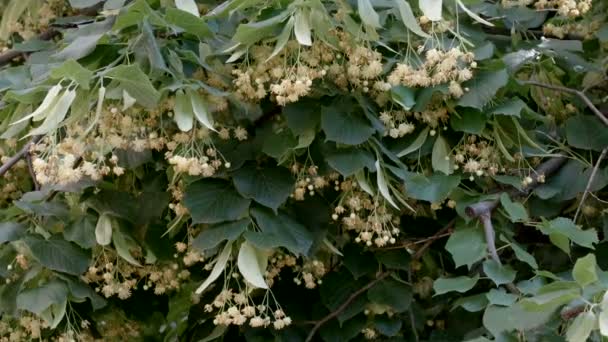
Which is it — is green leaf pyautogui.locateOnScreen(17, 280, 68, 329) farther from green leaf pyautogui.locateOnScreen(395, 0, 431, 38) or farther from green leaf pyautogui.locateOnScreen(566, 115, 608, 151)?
green leaf pyautogui.locateOnScreen(566, 115, 608, 151)

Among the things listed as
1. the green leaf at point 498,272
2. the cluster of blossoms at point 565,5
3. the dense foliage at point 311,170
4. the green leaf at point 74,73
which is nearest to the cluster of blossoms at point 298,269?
the dense foliage at point 311,170

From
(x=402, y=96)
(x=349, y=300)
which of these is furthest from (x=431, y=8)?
(x=349, y=300)

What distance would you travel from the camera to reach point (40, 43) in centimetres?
200

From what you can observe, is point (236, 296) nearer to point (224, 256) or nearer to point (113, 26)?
point (224, 256)

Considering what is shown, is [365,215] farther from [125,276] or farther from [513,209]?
[125,276]

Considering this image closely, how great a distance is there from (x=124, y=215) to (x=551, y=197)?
779 millimetres

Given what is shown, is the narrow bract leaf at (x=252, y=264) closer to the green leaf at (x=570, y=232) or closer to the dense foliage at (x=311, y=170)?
the dense foliage at (x=311, y=170)

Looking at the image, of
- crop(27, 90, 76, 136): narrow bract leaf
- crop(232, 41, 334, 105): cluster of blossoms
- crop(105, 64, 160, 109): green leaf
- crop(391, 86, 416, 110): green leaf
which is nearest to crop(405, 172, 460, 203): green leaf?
crop(391, 86, 416, 110): green leaf

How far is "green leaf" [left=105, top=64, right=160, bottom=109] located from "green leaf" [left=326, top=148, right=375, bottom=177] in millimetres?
314

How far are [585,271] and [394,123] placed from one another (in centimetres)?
51

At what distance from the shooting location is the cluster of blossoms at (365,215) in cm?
160

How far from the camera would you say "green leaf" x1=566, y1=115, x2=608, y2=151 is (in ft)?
5.99

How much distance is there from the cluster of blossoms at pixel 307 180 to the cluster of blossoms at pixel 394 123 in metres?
0.12

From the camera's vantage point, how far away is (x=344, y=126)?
1574 mm
